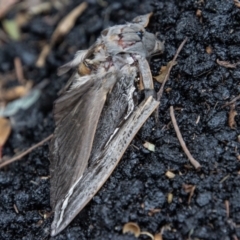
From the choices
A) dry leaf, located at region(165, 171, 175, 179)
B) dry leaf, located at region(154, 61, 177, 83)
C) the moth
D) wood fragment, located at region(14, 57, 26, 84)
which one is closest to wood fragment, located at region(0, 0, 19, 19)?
wood fragment, located at region(14, 57, 26, 84)

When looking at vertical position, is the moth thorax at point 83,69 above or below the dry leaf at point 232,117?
above

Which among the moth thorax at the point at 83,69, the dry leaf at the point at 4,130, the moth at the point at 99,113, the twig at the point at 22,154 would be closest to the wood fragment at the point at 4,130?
the dry leaf at the point at 4,130

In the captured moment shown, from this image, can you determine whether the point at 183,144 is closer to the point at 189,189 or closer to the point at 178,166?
the point at 178,166

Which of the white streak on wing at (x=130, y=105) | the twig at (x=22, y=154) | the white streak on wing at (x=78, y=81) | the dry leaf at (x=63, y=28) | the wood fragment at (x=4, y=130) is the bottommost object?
the wood fragment at (x=4, y=130)

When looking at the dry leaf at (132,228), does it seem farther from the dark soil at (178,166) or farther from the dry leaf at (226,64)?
the dry leaf at (226,64)

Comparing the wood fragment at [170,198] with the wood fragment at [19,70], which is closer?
the wood fragment at [170,198]

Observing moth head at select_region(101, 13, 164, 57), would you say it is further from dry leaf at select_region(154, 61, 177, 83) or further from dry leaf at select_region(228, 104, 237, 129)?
dry leaf at select_region(228, 104, 237, 129)

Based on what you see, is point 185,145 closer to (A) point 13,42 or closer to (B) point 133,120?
(B) point 133,120
